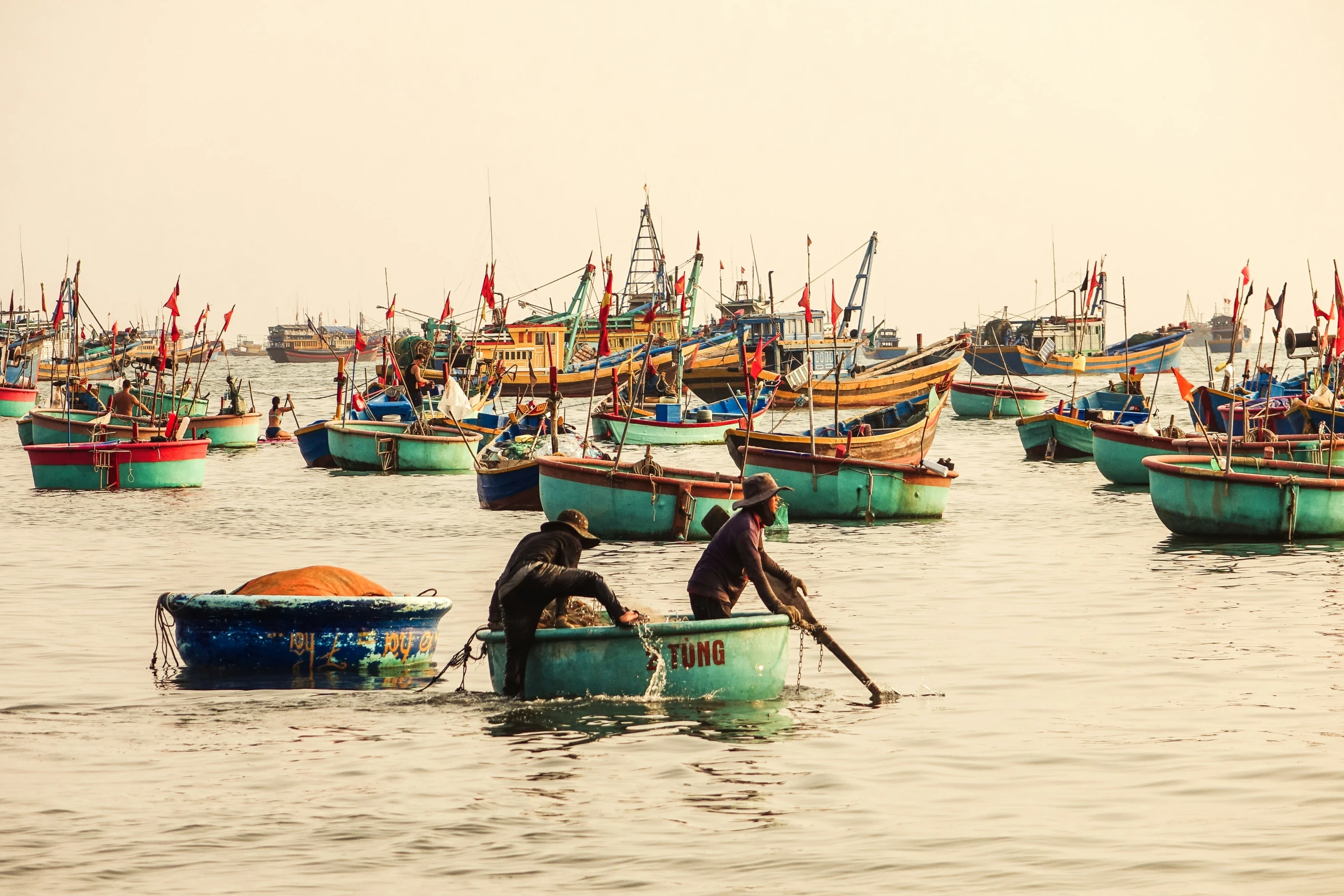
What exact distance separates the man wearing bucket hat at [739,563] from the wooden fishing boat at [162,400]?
25627 mm

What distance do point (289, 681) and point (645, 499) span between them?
1132cm

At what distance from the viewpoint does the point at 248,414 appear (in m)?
49.5

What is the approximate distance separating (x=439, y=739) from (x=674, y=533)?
13.3 m

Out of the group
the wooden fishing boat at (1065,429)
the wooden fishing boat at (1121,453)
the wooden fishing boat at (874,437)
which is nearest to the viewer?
the wooden fishing boat at (874,437)

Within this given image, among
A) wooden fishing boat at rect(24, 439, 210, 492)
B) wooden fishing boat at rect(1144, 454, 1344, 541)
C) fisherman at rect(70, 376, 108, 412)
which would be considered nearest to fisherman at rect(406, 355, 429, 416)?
wooden fishing boat at rect(24, 439, 210, 492)

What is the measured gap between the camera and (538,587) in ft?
36.6

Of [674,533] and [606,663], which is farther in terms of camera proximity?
[674,533]

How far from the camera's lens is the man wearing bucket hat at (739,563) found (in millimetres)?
11227

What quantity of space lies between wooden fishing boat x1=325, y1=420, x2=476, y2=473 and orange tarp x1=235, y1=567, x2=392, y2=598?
970 inches

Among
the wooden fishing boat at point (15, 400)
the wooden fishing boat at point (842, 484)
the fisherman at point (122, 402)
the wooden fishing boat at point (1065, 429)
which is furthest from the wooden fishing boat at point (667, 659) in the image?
the wooden fishing boat at point (15, 400)

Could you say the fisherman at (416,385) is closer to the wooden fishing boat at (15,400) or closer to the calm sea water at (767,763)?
the calm sea water at (767,763)

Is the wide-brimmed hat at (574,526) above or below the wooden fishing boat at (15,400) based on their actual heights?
below

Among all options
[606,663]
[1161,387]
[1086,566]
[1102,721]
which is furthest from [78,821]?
[1161,387]

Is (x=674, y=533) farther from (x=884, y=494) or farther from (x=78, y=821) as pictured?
(x=78, y=821)
